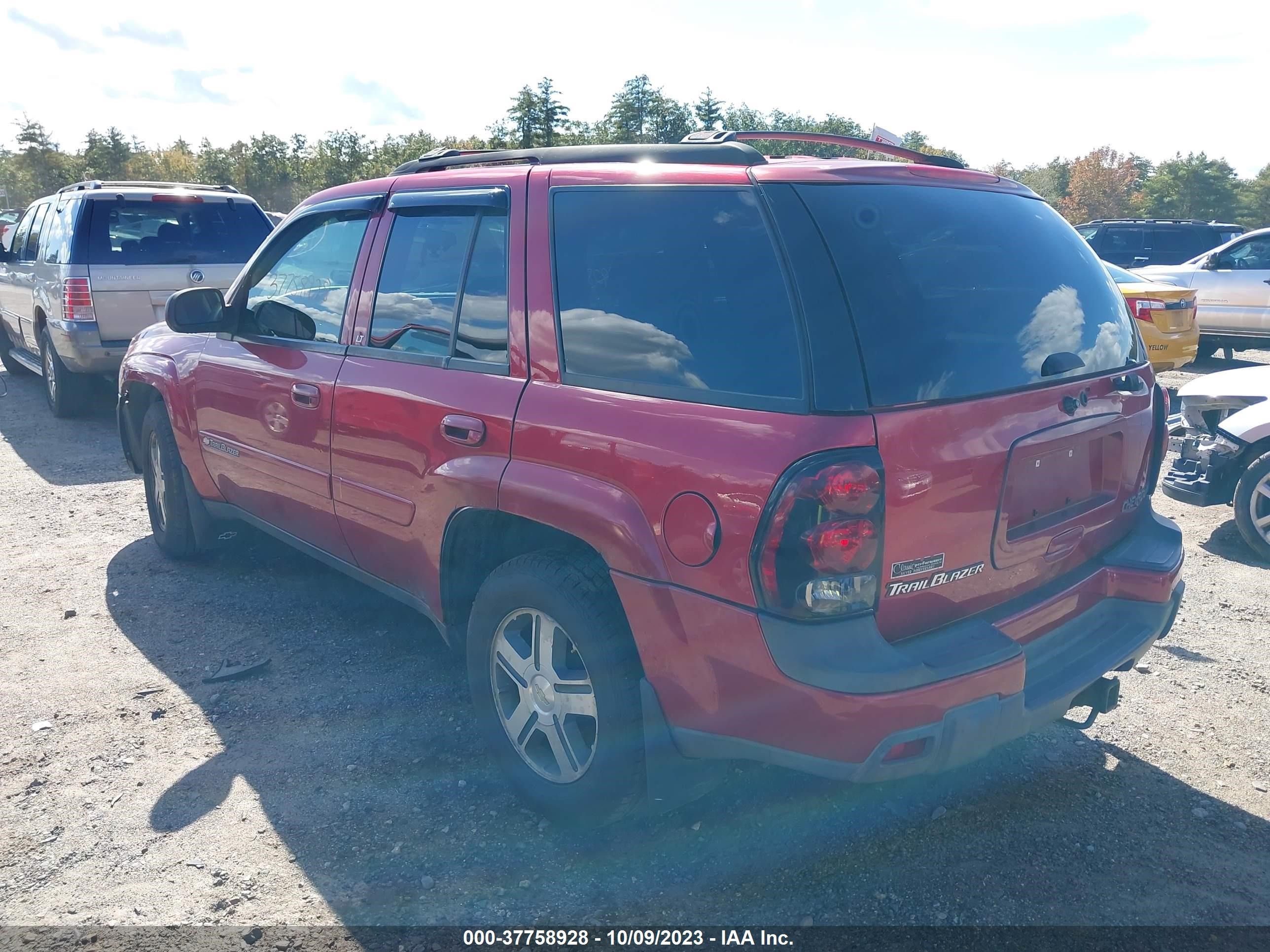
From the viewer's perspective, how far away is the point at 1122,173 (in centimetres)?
5556

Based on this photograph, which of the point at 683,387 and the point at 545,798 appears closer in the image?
the point at 683,387

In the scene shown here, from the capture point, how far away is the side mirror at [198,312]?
4297 mm

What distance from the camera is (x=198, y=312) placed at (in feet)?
14.2

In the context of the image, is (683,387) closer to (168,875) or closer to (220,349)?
(168,875)

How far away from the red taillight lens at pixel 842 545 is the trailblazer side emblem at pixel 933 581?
12cm

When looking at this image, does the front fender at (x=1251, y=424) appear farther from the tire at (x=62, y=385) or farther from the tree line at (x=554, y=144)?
the tree line at (x=554, y=144)

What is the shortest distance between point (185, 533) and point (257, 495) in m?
1.10

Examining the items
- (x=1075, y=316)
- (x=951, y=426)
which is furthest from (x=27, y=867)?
(x=1075, y=316)

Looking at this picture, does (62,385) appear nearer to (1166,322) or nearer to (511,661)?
(511,661)

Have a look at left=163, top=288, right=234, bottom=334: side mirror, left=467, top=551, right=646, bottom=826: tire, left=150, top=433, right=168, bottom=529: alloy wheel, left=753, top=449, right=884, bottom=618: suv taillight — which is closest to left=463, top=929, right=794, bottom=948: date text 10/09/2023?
left=467, top=551, right=646, bottom=826: tire

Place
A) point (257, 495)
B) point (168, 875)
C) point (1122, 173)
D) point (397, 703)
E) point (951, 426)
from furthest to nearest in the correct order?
point (1122, 173) < point (257, 495) < point (397, 703) < point (168, 875) < point (951, 426)

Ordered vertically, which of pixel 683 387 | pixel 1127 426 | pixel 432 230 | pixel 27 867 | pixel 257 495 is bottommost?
pixel 27 867

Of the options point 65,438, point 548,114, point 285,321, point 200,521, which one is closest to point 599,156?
point 285,321

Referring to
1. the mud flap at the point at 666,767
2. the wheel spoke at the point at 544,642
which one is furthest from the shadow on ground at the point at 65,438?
the mud flap at the point at 666,767
